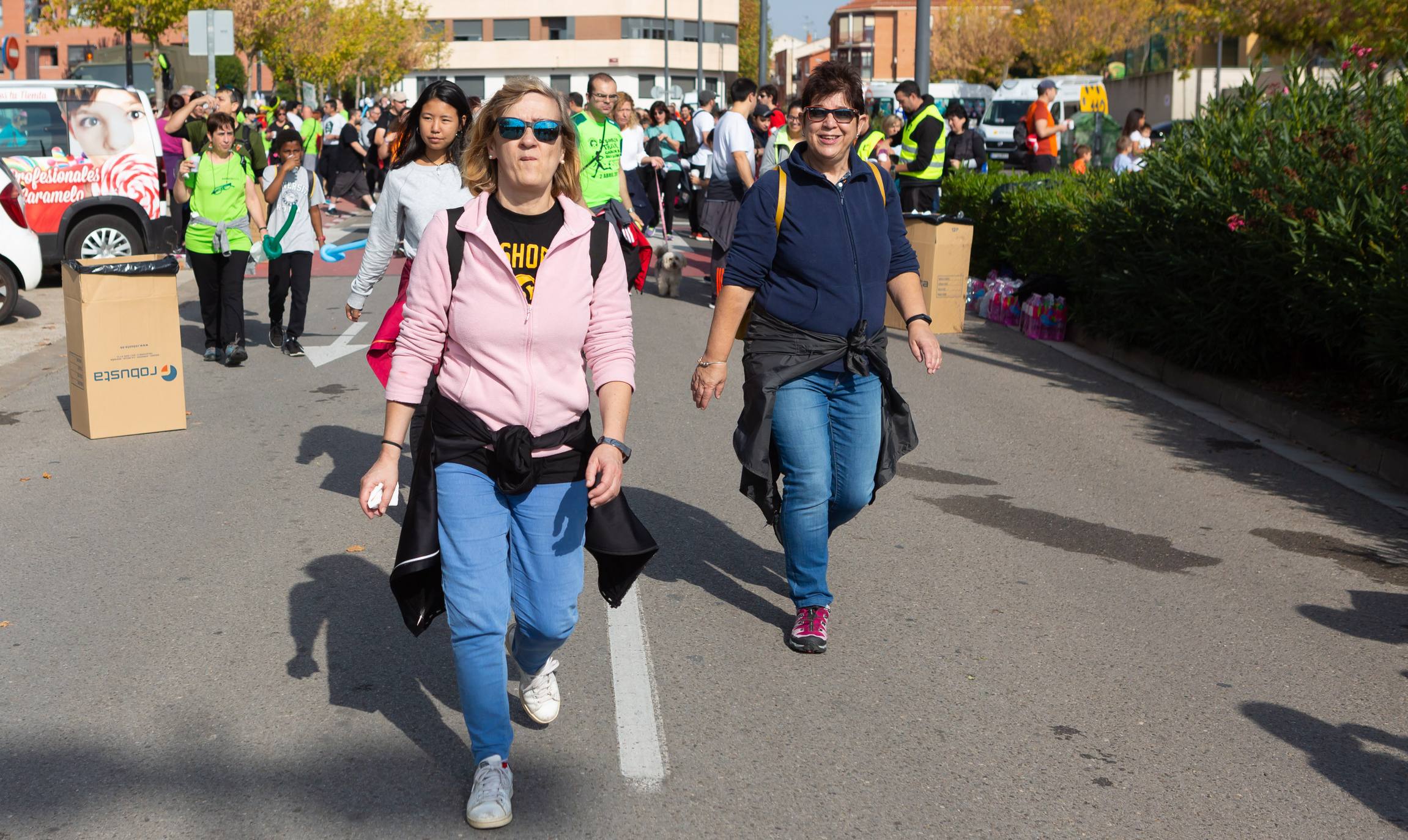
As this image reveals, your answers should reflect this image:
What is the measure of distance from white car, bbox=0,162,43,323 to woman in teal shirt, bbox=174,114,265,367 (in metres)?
2.47

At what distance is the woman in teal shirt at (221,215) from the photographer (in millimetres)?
9758

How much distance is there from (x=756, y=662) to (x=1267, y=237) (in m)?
5.58

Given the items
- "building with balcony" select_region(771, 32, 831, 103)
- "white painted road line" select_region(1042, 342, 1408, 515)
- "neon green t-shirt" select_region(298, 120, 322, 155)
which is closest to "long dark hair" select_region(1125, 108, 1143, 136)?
"white painted road line" select_region(1042, 342, 1408, 515)

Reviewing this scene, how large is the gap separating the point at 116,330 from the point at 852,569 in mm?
4575

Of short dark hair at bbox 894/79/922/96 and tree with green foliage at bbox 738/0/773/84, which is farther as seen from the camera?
tree with green foliage at bbox 738/0/773/84

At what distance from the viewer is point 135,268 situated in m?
8.00

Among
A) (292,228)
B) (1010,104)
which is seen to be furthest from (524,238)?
(1010,104)

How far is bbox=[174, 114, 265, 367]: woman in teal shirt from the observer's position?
9758 mm

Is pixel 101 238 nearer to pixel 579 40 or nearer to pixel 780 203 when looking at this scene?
pixel 780 203

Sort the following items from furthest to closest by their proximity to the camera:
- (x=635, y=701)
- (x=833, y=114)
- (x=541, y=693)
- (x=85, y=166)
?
(x=85, y=166), (x=833, y=114), (x=635, y=701), (x=541, y=693)

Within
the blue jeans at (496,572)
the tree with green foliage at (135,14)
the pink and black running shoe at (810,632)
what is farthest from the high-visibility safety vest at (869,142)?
the tree with green foliage at (135,14)

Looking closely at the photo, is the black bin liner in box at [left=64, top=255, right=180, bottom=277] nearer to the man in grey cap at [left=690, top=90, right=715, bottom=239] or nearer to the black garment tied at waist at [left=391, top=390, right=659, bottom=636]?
the black garment tied at waist at [left=391, top=390, right=659, bottom=636]

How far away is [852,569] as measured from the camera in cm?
580

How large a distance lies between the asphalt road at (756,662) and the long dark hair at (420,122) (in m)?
1.63
